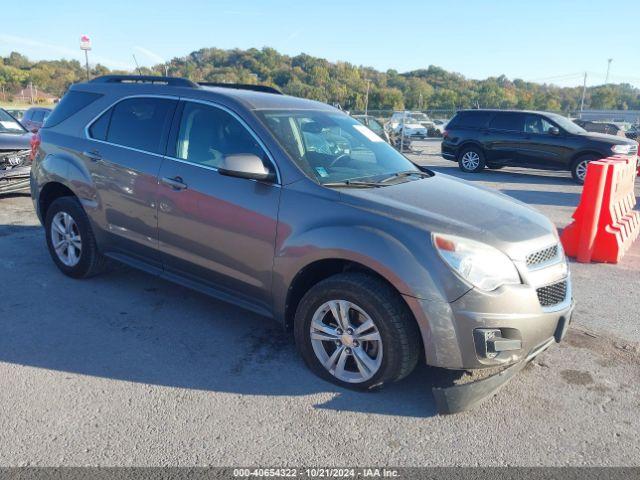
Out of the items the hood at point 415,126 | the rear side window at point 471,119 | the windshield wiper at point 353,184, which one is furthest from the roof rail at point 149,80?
the hood at point 415,126

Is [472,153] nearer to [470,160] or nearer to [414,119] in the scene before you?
[470,160]

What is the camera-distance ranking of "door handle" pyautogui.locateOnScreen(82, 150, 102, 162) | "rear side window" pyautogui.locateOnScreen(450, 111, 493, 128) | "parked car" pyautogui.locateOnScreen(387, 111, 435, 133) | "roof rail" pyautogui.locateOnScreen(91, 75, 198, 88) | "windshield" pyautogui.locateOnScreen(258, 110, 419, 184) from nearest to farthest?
"windshield" pyautogui.locateOnScreen(258, 110, 419, 184) < "roof rail" pyautogui.locateOnScreen(91, 75, 198, 88) < "door handle" pyautogui.locateOnScreen(82, 150, 102, 162) < "rear side window" pyautogui.locateOnScreen(450, 111, 493, 128) < "parked car" pyautogui.locateOnScreen(387, 111, 435, 133)

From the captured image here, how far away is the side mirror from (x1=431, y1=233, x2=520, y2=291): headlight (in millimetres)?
1206

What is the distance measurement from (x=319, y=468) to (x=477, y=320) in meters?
1.15

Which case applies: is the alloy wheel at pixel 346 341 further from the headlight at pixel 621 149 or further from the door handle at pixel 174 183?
the headlight at pixel 621 149

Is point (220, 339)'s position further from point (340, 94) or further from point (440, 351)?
point (340, 94)

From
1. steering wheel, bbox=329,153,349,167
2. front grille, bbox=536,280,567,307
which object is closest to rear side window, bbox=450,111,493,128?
steering wheel, bbox=329,153,349,167

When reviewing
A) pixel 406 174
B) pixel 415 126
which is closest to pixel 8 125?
pixel 406 174

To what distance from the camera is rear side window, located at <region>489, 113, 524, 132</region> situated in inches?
598

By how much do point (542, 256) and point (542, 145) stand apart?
40.4ft

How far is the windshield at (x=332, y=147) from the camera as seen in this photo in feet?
12.8

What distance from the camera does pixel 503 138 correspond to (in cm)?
1530

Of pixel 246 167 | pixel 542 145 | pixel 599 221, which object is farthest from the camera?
pixel 542 145

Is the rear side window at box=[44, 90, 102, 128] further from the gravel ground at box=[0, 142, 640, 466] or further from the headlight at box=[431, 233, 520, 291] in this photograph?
the headlight at box=[431, 233, 520, 291]
